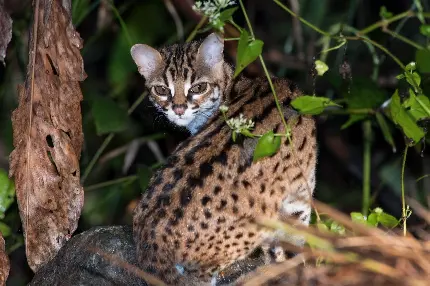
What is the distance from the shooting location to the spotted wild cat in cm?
527

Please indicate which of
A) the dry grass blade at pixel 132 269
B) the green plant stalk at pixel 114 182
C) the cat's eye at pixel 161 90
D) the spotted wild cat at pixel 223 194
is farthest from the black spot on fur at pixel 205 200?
the green plant stalk at pixel 114 182

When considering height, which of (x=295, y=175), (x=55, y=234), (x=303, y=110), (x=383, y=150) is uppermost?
(x=303, y=110)

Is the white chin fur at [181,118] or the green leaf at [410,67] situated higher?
the green leaf at [410,67]

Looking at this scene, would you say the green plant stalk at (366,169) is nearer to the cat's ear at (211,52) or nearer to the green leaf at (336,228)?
the cat's ear at (211,52)

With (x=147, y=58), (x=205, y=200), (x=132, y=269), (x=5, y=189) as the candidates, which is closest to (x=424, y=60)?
(x=205, y=200)

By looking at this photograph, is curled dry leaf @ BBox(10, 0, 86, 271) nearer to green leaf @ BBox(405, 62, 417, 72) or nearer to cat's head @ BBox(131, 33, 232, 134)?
cat's head @ BBox(131, 33, 232, 134)

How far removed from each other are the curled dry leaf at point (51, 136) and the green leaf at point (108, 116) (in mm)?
745

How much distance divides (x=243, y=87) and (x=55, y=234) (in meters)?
1.54

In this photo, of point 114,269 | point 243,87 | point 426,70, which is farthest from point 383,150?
point 114,269

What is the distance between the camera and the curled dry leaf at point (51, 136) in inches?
238

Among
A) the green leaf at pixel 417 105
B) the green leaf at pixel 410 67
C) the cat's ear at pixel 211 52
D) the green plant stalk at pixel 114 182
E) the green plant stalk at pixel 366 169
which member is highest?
the green leaf at pixel 410 67

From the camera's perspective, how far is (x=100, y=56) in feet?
33.7

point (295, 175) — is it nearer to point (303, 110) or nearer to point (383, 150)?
point (303, 110)

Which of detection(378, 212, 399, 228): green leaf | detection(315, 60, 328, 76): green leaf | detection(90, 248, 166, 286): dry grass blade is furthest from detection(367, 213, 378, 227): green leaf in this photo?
detection(90, 248, 166, 286): dry grass blade
